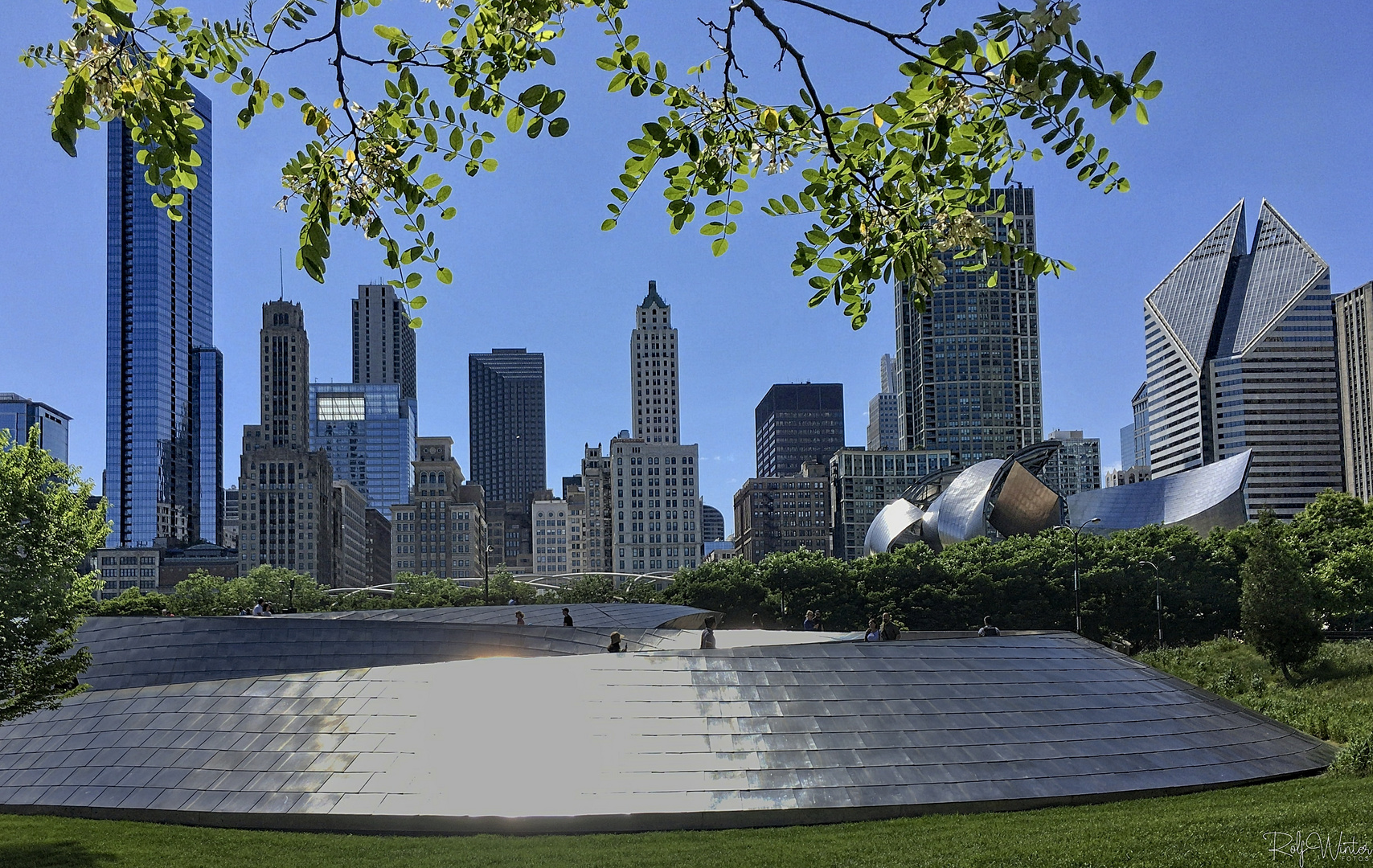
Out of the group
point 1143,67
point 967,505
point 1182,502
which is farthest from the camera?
point 1182,502

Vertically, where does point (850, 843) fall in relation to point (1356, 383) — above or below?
below

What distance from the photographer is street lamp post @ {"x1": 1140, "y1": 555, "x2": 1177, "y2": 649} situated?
5872cm

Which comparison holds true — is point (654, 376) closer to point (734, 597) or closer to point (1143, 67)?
point (734, 597)

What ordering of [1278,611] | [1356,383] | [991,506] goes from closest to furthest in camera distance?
[1278,611]
[991,506]
[1356,383]

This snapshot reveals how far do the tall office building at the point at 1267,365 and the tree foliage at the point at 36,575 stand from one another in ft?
575

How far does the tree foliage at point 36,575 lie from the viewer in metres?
17.8

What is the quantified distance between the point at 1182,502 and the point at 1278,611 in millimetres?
56737

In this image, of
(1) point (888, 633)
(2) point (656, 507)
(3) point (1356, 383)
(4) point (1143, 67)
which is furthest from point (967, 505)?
(3) point (1356, 383)

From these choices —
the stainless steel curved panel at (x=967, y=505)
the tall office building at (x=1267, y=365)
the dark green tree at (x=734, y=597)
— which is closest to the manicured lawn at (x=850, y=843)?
the dark green tree at (x=734, y=597)

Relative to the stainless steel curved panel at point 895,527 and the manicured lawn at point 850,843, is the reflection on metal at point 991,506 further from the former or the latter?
the manicured lawn at point 850,843

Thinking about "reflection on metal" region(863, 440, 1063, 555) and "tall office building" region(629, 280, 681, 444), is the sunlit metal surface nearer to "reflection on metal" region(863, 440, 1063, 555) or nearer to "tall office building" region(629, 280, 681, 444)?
"reflection on metal" region(863, 440, 1063, 555)

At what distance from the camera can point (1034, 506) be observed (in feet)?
289

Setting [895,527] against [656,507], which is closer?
[895,527]

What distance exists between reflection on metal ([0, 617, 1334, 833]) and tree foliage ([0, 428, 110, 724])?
8.18ft
